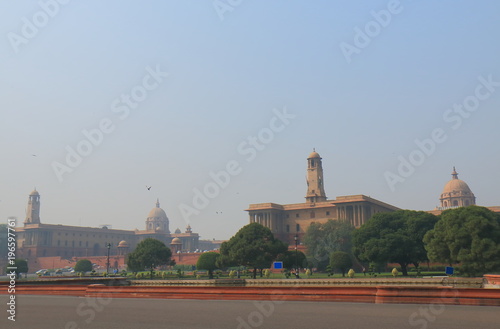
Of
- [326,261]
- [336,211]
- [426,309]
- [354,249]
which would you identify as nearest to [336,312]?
[426,309]

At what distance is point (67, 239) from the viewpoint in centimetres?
13562

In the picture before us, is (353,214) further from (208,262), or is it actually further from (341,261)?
(208,262)

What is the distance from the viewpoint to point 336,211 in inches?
3888

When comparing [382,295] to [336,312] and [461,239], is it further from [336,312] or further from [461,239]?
[461,239]

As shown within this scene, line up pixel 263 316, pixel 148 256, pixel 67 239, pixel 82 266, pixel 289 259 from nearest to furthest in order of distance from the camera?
pixel 263 316 < pixel 289 259 < pixel 148 256 < pixel 82 266 < pixel 67 239

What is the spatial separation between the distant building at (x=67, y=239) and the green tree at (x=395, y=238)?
63.8 meters

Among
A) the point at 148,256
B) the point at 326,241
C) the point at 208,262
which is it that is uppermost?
the point at 326,241

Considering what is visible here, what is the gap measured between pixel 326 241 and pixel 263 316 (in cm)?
6115

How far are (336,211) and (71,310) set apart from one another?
83483 mm

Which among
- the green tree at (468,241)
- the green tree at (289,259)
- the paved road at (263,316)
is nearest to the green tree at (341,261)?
the green tree at (289,259)

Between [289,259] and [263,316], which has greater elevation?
[289,259]

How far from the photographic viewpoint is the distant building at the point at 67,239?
12925 centimetres

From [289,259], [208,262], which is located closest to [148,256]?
[208,262]

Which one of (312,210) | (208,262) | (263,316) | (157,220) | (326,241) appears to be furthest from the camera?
(157,220)
